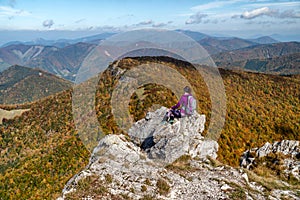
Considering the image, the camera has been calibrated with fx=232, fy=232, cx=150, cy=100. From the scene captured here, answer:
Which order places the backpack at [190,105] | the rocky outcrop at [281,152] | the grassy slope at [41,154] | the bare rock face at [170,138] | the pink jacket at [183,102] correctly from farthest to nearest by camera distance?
1. the grassy slope at [41,154]
2. the rocky outcrop at [281,152]
3. the bare rock face at [170,138]
4. the backpack at [190,105]
5. the pink jacket at [183,102]

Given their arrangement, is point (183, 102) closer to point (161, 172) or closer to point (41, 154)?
point (161, 172)

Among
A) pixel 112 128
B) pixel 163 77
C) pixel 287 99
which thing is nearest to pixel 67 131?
pixel 112 128

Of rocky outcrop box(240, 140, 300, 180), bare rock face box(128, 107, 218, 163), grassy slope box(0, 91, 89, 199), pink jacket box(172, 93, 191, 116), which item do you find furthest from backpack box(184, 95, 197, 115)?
grassy slope box(0, 91, 89, 199)

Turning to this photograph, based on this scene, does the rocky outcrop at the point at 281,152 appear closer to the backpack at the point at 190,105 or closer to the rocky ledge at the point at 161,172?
the rocky ledge at the point at 161,172

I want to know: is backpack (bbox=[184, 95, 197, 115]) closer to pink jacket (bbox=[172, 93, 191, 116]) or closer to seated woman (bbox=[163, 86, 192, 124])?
seated woman (bbox=[163, 86, 192, 124])

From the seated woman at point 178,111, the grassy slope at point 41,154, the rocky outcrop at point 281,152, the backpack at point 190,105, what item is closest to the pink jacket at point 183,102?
the seated woman at point 178,111

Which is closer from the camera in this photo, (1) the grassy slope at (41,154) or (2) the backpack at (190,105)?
(2) the backpack at (190,105)

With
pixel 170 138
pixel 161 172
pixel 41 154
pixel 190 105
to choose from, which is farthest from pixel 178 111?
pixel 41 154

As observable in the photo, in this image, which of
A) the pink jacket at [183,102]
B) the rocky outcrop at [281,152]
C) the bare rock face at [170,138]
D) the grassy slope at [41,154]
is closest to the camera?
the pink jacket at [183,102]
